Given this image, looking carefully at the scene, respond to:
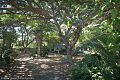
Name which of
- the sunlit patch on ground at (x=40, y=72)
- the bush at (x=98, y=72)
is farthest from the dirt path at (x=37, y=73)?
the bush at (x=98, y=72)

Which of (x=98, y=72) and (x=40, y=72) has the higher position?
(x=98, y=72)

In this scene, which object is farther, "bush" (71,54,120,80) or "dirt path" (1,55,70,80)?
"dirt path" (1,55,70,80)

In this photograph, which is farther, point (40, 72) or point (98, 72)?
point (40, 72)

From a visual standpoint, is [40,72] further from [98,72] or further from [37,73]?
[98,72]

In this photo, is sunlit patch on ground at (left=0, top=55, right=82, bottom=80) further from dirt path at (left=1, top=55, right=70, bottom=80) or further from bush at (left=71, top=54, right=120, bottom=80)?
bush at (left=71, top=54, right=120, bottom=80)

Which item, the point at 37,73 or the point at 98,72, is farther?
the point at 37,73

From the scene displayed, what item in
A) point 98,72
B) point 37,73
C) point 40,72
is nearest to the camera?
point 98,72

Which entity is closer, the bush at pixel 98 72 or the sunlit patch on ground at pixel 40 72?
the bush at pixel 98 72

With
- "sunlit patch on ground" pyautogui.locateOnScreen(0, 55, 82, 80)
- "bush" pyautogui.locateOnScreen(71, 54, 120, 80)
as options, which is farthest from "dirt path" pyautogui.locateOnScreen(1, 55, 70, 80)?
"bush" pyautogui.locateOnScreen(71, 54, 120, 80)

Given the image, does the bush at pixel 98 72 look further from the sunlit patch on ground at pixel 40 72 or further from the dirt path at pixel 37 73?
the dirt path at pixel 37 73

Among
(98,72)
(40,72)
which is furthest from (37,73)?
(98,72)

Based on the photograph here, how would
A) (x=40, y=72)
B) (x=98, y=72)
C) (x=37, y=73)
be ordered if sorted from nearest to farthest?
(x=98, y=72)
(x=37, y=73)
(x=40, y=72)

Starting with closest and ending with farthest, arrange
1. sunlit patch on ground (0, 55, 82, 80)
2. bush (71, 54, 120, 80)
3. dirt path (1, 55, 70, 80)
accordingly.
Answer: bush (71, 54, 120, 80) < dirt path (1, 55, 70, 80) < sunlit patch on ground (0, 55, 82, 80)

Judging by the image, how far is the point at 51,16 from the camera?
39.2 feet
